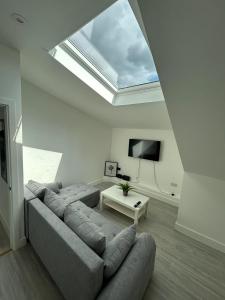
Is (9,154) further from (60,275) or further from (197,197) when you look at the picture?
(197,197)

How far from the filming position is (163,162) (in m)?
3.83

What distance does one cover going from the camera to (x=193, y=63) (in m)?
1.23

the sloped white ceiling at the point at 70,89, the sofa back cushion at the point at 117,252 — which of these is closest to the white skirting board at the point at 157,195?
the sloped white ceiling at the point at 70,89

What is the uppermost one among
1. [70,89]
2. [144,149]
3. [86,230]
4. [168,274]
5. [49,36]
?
[49,36]

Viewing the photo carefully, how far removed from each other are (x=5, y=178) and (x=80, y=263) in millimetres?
1813

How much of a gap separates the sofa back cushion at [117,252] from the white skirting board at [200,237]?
A: 1.65 meters

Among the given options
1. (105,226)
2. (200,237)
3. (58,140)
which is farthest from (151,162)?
(58,140)

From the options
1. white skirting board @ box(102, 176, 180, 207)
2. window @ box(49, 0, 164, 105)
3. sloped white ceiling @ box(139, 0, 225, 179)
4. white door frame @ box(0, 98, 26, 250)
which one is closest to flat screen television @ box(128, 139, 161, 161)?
white skirting board @ box(102, 176, 180, 207)

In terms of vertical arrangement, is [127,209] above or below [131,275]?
below

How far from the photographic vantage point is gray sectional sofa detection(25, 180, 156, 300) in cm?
109

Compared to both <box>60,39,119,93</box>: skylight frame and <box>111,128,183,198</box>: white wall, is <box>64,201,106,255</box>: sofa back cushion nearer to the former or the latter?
<box>60,39,119,93</box>: skylight frame

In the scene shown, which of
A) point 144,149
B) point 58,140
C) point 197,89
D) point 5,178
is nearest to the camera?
point 197,89

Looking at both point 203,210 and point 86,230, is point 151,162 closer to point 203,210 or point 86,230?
point 203,210

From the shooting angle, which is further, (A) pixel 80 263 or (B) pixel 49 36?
(B) pixel 49 36
